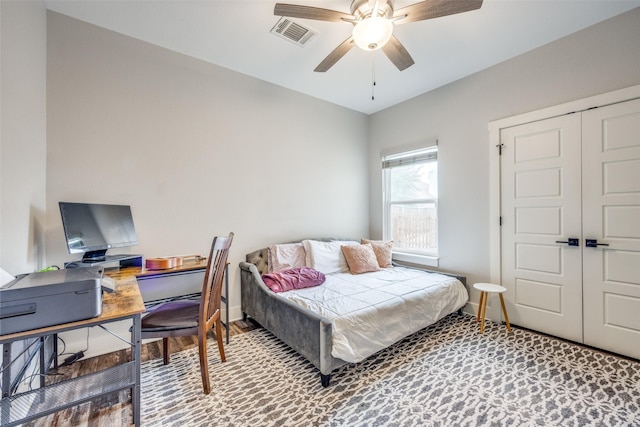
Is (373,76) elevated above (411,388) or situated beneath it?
elevated above

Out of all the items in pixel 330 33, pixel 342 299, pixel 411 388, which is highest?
pixel 330 33

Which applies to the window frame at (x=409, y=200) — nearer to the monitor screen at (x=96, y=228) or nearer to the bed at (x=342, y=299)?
the bed at (x=342, y=299)

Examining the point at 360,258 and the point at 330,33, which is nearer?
the point at 330,33

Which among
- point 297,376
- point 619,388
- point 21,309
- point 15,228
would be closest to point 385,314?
point 297,376

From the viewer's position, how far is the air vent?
2.22 meters

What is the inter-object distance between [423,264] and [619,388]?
1965 mm

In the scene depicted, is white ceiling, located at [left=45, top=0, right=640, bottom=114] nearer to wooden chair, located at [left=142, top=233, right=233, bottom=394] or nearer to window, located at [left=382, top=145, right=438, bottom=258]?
window, located at [left=382, top=145, right=438, bottom=258]

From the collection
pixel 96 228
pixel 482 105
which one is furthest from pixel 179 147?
pixel 482 105

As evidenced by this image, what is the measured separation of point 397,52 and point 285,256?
7.54 feet

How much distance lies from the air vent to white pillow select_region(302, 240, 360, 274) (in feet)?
7.07

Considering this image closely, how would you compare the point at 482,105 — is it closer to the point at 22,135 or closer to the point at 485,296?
the point at 485,296

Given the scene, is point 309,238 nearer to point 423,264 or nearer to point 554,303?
point 423,264

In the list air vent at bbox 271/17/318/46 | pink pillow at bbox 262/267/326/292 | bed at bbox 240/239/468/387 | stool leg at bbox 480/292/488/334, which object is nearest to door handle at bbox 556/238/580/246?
stool leg at bbox 480/292/488/334

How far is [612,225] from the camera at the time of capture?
2.22 metres
